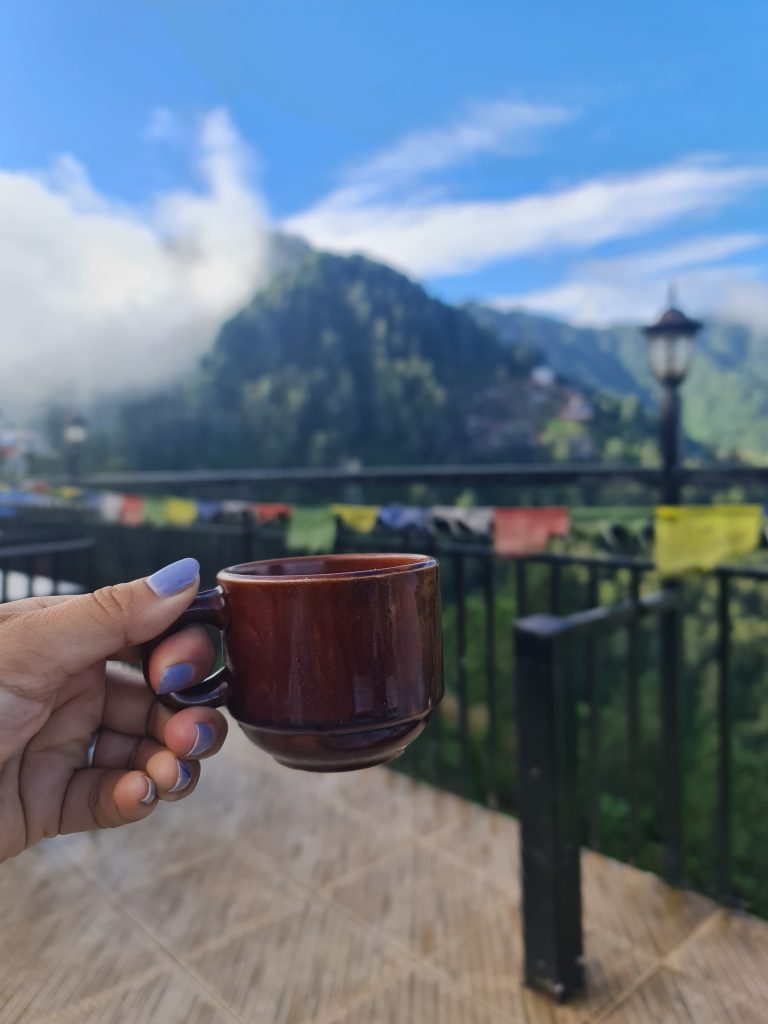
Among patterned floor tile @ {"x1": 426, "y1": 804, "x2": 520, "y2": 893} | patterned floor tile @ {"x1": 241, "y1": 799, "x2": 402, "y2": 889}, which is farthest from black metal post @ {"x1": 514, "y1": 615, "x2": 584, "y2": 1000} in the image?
patterned floor tile @ {"x1": 241, "y1": 799, "x2": 402, "y2": 889}

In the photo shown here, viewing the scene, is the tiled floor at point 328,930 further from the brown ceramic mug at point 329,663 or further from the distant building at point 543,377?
the distant building at point 543,377

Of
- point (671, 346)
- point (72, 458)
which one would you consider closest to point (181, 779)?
point (671, 346)

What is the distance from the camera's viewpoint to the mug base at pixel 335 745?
1.74ft

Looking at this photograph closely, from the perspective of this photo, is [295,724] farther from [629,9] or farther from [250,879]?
A: [629,9]

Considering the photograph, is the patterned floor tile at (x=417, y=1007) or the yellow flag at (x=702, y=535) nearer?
the patterned floor tile at (x=417, y=1007)

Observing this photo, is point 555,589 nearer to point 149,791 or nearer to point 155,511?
point 149,791

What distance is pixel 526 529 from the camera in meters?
2.22

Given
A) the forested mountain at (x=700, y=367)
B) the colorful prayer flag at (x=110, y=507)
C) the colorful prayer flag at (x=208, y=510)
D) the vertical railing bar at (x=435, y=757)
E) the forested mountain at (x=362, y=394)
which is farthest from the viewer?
the forested mountain at (x=362, y=394)

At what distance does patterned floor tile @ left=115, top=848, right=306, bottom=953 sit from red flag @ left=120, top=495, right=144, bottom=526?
5.99 feet

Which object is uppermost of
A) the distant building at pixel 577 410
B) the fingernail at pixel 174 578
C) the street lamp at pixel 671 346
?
the distant building at pixel 577 410

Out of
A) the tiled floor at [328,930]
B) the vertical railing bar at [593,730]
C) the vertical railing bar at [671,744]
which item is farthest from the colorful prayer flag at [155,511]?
the vertical railing bar at [671,744]

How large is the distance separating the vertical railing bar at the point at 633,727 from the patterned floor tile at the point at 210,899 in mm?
916

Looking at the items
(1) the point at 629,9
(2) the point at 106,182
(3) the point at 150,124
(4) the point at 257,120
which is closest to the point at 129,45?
(2) the point at 106,182

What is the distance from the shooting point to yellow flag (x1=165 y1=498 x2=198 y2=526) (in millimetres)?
3216
